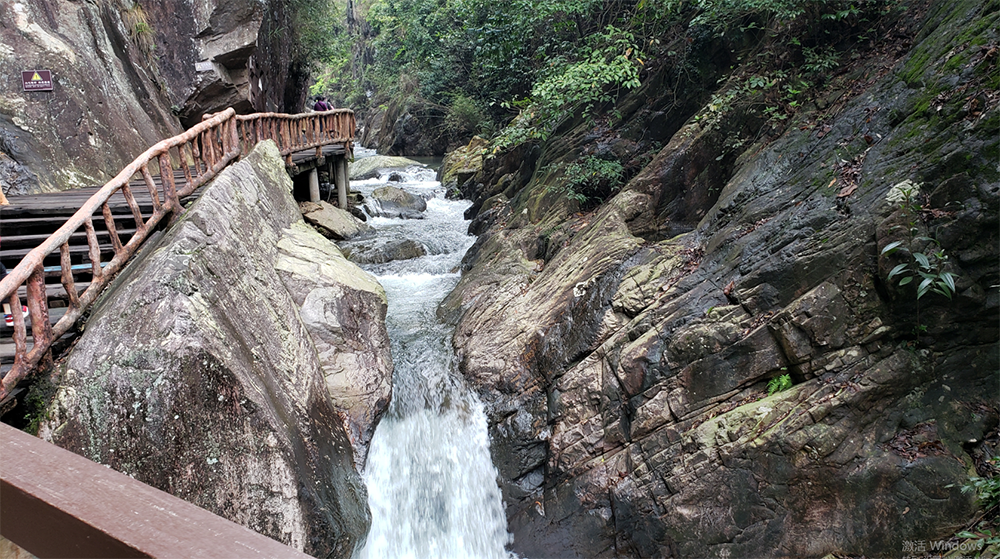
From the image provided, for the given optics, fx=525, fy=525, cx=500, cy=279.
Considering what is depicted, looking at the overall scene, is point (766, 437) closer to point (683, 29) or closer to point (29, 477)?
point (29, 477)

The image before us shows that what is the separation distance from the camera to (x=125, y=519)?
1242 mm

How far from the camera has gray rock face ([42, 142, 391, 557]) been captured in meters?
4.03

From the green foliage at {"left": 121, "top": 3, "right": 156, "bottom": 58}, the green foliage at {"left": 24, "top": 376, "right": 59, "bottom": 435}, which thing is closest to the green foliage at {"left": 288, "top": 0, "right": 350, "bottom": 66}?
the green foliage at {"left": 121, "top": 3, "right": 156, "bottom": 58}

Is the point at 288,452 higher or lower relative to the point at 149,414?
lower

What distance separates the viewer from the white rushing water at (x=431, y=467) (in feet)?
21.2

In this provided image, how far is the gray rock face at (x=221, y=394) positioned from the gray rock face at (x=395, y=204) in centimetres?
1094

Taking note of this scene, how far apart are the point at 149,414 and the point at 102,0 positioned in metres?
12.0

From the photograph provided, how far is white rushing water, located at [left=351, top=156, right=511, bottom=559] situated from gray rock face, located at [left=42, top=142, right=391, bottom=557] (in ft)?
1.52

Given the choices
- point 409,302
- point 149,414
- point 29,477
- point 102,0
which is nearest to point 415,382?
point 409,302

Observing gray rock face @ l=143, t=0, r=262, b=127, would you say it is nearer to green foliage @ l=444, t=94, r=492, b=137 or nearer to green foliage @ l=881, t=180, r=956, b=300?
green foliage @ l=444, t=94, r=492, b=137

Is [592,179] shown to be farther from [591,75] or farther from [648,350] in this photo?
[648,350]

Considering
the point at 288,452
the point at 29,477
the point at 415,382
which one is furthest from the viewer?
the point at 415,382

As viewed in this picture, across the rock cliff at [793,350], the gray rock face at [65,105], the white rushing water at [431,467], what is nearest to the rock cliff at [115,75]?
the gray rock face at [65,105]

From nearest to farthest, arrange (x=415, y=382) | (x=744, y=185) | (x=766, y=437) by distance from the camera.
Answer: (x=766, y=437) < (x=744, y=185) < (x=415, y=382)
